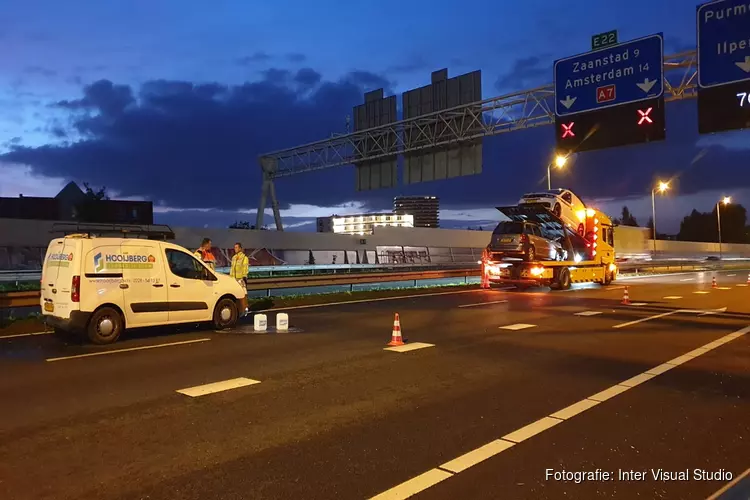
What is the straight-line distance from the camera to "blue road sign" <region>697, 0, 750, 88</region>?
16.0m

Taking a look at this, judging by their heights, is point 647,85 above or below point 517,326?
above

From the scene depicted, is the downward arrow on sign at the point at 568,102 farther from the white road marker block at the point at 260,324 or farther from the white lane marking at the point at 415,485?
the white lane marking at the point at 415,485

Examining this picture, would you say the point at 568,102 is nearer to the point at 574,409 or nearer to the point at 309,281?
the point at 309,281

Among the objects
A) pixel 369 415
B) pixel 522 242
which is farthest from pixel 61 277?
pixel 522 242

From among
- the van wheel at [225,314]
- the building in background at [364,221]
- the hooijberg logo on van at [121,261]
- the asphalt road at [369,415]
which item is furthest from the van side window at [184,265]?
the building in background at [364,221]

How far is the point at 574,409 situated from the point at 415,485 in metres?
2.71

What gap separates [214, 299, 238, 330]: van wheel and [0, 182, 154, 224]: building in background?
53.2m

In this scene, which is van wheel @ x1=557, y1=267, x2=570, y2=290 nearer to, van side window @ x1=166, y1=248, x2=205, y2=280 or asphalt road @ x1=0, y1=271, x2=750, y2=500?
asphalt road @ x1=0, y1=271, x2=750, y2=500

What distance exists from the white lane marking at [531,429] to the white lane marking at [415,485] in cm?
107

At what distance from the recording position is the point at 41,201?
65.3m

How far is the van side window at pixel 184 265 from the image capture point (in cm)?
1124

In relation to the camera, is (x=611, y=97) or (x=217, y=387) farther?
(x=611, y=97)

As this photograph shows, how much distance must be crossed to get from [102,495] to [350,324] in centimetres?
902

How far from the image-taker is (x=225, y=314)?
12.2 m
